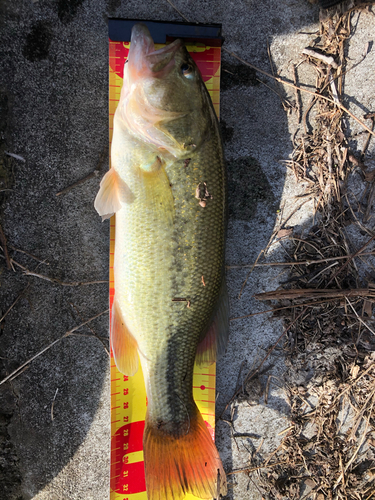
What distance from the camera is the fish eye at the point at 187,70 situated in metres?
1.66

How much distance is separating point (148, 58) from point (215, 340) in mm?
1650

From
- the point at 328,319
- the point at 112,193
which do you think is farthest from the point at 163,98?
the point at 328,319

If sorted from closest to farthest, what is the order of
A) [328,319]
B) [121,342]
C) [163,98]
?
[163,98] < [121,342] < [328,319]

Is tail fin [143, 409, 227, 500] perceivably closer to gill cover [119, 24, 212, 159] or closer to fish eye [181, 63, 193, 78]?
gill cover [119, 24, 212, 159]

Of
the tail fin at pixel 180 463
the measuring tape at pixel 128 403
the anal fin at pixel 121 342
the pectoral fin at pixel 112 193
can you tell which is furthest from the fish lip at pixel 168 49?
the tail fin at pixel 180 463

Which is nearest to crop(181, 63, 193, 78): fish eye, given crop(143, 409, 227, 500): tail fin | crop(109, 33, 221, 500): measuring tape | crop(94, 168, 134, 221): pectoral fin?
crop(109, 33, 221, 500): measuring tape

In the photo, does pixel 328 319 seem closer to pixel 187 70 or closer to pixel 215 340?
pixel 215 340

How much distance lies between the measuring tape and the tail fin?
0.34 metres

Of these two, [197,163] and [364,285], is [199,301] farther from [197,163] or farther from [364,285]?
[364,285]

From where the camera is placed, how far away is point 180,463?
1.85 metres

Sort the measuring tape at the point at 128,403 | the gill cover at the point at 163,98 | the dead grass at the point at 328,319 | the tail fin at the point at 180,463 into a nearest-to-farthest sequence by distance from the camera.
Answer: the gill cover at the point at 163,98
the tail fin at the point at 180,463
the measuring tape at the point at 128,403
the dead grass at the point at 328,319

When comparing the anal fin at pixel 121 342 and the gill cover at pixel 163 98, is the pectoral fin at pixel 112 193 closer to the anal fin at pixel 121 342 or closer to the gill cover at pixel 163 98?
the gill cover at pixel 163 98

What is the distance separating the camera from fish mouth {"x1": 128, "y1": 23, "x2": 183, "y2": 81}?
5.34 feet

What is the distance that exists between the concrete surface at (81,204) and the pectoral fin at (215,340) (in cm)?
44
